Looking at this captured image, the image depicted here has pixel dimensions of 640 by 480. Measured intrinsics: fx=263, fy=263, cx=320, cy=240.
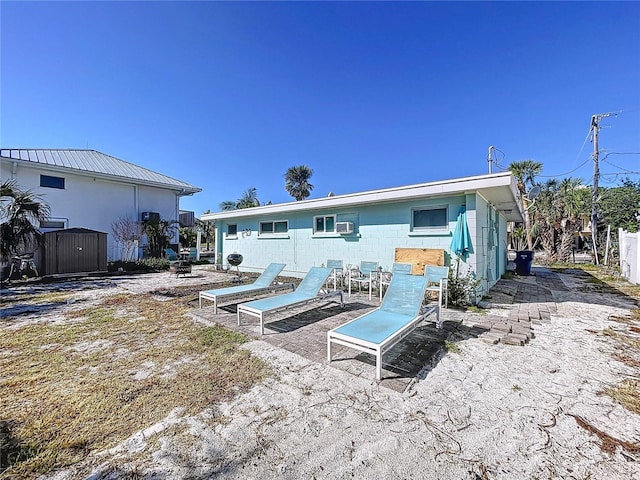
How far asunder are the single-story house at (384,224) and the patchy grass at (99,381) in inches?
231

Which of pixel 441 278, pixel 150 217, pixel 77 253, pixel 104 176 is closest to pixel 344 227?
pixel 441 278

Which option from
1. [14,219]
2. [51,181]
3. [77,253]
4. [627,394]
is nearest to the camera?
[627,394]

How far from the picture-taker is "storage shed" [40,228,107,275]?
1353cm

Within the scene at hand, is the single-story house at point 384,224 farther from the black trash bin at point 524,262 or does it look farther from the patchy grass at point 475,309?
the black trash bin at point 524,262

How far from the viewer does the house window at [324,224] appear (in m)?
10.4

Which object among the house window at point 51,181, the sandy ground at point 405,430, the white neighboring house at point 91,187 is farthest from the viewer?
the house window at point 51,181

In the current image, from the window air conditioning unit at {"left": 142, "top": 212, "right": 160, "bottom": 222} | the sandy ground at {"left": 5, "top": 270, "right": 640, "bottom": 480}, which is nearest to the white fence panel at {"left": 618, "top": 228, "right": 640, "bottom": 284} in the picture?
the sandy ground at {"left": 5, "top": 270, "right": 640, "bottom": 480}

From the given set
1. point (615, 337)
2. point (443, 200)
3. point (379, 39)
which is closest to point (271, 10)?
point (379, 39)

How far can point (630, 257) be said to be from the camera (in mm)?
11352

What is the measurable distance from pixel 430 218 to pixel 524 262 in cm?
932

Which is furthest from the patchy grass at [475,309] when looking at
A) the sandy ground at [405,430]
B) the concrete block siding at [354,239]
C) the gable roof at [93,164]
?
the gable roof at [93,164]

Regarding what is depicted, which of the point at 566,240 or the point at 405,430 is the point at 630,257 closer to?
the point at 566,240

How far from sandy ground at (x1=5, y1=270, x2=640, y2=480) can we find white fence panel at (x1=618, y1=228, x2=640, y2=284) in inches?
431

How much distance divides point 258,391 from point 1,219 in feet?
42.5
